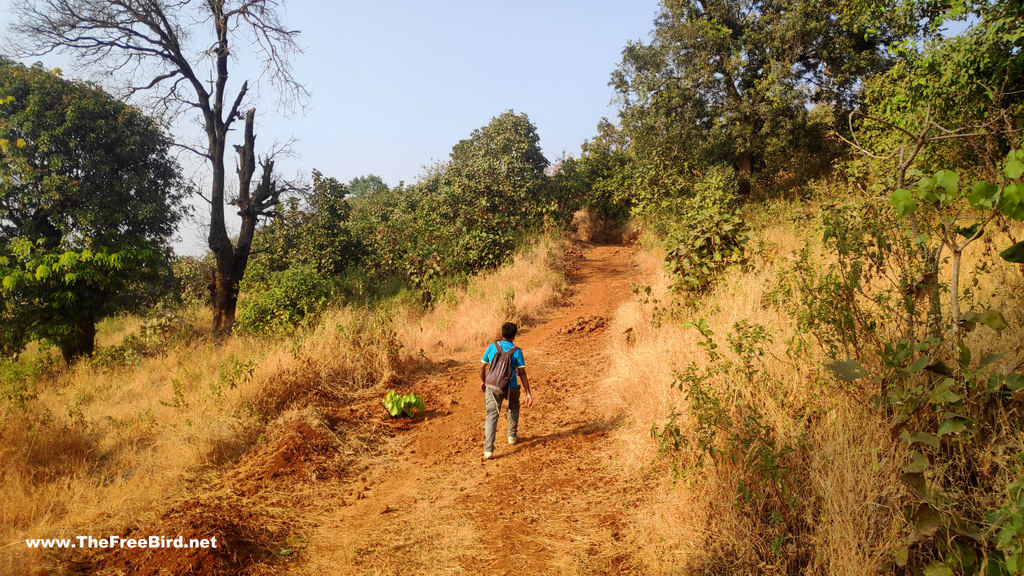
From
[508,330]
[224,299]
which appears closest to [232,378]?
[508,330]

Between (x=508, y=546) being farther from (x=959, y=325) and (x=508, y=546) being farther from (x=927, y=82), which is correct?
(x=927, y=82)

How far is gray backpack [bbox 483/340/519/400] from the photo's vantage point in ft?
16.2

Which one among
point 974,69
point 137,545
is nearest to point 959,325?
point 137,545

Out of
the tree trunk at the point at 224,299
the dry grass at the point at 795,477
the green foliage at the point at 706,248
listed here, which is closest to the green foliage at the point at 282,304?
the tree trunk at the point at 224,299

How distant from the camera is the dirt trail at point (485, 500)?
11.3ft

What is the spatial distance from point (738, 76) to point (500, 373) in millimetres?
14721

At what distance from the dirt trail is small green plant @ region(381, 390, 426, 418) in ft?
0.65

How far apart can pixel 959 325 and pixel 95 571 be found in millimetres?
5474

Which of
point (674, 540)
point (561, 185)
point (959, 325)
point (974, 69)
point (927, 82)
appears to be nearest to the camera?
point (959, 325)

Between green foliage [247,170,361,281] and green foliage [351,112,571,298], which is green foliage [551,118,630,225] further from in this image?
green foliage [247,170,361,281]

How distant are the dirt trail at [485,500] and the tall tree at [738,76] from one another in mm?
12061

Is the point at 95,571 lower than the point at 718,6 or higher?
lower

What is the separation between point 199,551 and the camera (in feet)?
11.1

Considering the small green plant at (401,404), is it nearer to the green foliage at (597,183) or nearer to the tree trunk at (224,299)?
the tree trunk at (224,299)
